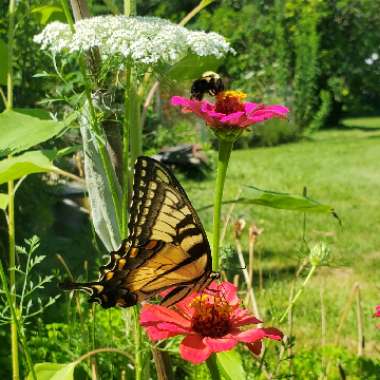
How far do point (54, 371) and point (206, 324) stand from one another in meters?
0.32

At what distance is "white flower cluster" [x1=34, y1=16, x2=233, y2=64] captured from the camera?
0.91 m

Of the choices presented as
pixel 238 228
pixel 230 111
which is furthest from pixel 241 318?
pixel 238 228

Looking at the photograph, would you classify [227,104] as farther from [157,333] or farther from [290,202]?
[157,333]

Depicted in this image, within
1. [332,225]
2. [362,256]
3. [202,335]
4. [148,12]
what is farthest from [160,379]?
[148,12]

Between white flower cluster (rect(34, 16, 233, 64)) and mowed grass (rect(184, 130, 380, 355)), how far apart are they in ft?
1.35

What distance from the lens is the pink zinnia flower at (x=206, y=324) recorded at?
0.75 m

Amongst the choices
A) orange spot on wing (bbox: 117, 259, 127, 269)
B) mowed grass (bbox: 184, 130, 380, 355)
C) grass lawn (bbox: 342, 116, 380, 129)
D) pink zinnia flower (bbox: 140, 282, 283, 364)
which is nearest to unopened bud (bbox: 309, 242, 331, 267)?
mowed grass (bbox: 184, 130, 380, 355)

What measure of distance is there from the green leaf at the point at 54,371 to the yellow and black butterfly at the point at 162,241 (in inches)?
5.8

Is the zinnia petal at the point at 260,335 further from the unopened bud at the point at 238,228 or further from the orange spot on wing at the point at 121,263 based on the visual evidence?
the unopened bud at the point at 238,228

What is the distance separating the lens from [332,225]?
17.8ft

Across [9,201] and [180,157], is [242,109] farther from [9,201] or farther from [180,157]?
[180,157]

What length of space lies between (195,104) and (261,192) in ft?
0.60

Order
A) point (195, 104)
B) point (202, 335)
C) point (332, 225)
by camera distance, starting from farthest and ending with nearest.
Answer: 1. point (332, 225)
2. point (195, 104)
3. point (202, 335)

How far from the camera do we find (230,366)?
2.98ft
